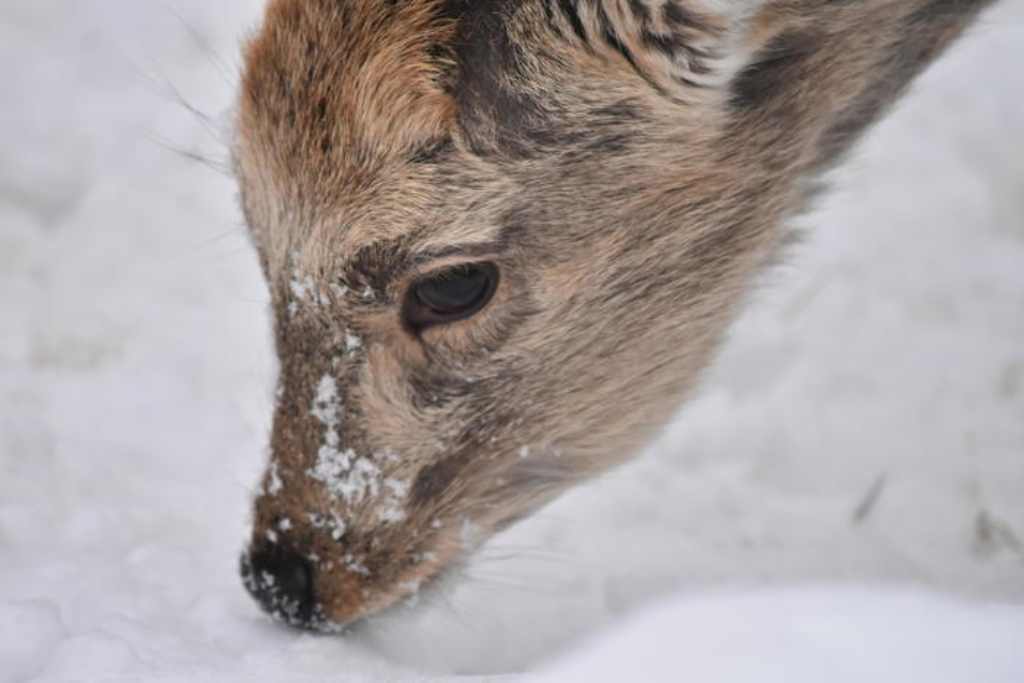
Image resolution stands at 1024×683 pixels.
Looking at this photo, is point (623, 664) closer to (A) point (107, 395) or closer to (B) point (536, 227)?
(B) point (536, 227)

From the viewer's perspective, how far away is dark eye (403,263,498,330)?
2.70 m

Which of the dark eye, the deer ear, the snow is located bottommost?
the snow

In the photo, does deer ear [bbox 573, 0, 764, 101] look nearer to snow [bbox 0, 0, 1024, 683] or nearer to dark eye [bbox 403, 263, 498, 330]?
dark eye [bbox 403, 263, 498, 330]

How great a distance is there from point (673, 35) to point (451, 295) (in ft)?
2.54

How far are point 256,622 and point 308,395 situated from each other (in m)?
0.59

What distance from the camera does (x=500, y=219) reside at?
106 inches

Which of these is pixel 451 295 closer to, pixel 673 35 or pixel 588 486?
pixel 673 35

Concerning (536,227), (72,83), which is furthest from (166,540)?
(72,83)

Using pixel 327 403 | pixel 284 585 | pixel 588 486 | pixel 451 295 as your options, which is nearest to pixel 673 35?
pixel 451 295

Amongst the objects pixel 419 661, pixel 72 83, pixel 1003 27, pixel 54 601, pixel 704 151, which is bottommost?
pixel 1003 27

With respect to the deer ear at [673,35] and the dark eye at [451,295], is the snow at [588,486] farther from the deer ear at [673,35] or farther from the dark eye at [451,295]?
the deer ear at [673,35]

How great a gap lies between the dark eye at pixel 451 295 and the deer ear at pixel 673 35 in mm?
580

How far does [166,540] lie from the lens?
3305mm

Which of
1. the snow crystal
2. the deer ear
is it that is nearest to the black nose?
the snow crystal
